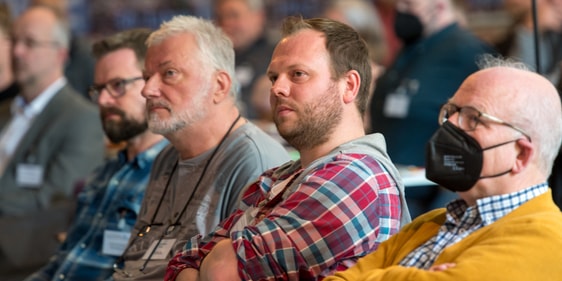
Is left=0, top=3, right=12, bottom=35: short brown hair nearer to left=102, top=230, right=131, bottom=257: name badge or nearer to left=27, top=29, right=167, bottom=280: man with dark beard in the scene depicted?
left=27, top=29, right=167, bottom=280: man with dark beard

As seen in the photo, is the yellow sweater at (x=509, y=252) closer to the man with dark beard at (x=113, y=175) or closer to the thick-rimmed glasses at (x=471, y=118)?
the thick-rimmed glasses at (x=471, y=118)

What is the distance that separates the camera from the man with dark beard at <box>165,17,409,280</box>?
2.59m

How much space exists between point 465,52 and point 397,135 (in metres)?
0.56

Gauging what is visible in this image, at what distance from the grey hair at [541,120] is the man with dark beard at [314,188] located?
1.40 feet

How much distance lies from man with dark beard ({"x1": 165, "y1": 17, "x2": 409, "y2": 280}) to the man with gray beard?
11.8 inches

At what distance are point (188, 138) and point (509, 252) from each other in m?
1.53

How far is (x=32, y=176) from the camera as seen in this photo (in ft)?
19.4

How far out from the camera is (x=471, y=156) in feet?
7.89

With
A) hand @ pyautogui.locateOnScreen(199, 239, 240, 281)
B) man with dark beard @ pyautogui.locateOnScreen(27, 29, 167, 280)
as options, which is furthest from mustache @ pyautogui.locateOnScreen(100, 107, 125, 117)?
hand @ pyautogui.locateOnScreen(199, 239, 240, 281)

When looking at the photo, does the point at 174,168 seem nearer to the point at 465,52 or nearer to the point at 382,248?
the point at 382,248

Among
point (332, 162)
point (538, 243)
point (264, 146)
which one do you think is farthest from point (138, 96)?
point (538, 243)

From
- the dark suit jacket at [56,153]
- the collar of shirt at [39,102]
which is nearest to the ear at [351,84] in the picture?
the dark suit jacket at [56,153]

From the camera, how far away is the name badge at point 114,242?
3859mm

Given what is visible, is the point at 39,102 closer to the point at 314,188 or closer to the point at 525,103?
the point at 314,188
